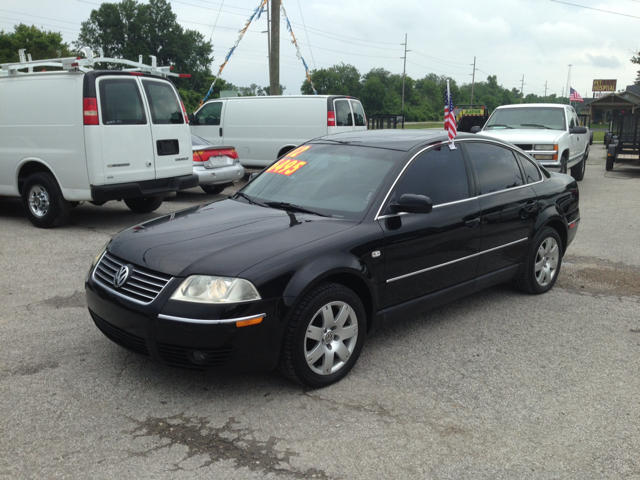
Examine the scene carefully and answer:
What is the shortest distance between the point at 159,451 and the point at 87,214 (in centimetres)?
744

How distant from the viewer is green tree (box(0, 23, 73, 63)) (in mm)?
48750

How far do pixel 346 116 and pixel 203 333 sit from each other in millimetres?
10818

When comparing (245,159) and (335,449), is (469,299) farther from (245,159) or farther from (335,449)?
(245,159)

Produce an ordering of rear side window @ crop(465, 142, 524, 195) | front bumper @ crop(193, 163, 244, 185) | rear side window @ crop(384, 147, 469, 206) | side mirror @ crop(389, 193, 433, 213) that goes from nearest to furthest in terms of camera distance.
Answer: side mirror @ crop(389, 193, 433, 213)
rear side window @ crop(384, 147, 469, 206)
rear side window @ crop(465, 142, 524, 195)
front bumper @ crop(193, 163, 244, 185)

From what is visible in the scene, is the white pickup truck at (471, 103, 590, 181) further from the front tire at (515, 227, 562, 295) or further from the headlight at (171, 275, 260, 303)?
the headlight at (171, 275, 260, 303)

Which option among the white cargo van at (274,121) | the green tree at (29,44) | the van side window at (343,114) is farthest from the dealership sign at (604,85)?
the white cargo van at (274,121)

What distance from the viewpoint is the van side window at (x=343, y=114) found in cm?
1321

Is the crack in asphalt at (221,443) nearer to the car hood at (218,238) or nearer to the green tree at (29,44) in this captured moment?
the car hood at (218,238)

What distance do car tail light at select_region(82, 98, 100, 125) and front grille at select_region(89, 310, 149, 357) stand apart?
4.58 metres

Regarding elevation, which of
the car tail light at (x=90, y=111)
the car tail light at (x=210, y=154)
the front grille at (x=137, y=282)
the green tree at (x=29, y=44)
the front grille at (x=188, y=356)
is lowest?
the front grille at (x=188, y=356)

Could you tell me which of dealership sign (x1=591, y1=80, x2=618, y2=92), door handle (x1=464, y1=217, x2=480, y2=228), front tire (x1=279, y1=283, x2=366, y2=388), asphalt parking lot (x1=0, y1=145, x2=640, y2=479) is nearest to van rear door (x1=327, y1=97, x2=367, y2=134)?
asphalt parking lot (x1=0, y1=145, x2=640, y2=479)

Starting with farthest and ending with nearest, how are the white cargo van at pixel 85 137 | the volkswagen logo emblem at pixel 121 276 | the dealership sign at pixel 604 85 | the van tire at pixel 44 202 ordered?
the dealership sign at pixel 604 85
the van tire at pixel 44 202
the white cargo van at pixel 85 137
the volkswagen logo emblem at pixel 121 276

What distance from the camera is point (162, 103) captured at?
844cm

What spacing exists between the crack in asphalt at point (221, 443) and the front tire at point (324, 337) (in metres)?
0.51
